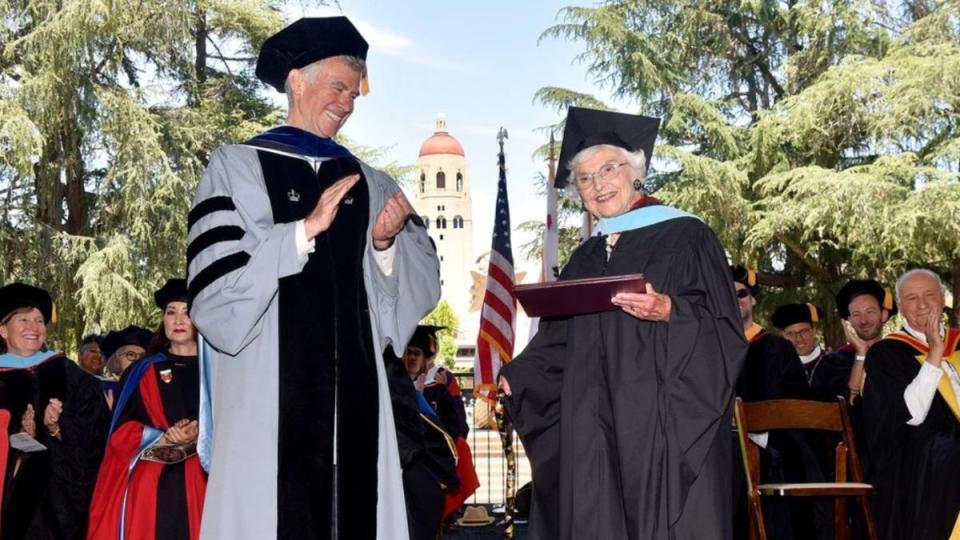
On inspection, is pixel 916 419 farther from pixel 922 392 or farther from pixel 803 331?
pixel 803 331

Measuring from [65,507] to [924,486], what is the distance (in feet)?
17.6

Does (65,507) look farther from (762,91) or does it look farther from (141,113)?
(762,91)

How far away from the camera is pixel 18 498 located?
21.9 feet

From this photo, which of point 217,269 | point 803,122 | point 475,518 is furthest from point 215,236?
point 803,122

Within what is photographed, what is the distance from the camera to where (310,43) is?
368cm

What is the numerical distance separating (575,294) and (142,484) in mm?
2975

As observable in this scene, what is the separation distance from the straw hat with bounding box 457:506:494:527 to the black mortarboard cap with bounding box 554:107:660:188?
827 centimetres

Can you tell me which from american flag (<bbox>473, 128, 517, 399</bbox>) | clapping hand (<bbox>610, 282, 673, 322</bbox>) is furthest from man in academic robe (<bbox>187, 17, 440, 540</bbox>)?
american flag (<bbox>473, 128, 517, 399</bbox>)

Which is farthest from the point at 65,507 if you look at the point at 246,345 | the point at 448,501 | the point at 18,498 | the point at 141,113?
the point at 141,113

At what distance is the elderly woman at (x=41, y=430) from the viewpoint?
6.65 m

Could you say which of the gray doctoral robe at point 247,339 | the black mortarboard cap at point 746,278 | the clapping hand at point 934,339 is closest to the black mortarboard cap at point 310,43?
the gray doctoral robe at point 247,339

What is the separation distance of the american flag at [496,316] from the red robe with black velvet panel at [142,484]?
5.71 meters

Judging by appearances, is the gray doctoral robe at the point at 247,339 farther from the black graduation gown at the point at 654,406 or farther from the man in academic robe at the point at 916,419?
the man in academic robe at the point at 916,419

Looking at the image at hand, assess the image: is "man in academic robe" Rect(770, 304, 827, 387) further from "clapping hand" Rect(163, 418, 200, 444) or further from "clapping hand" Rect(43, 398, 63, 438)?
"clapping hand" Rect(43, 398, 63, 438)
